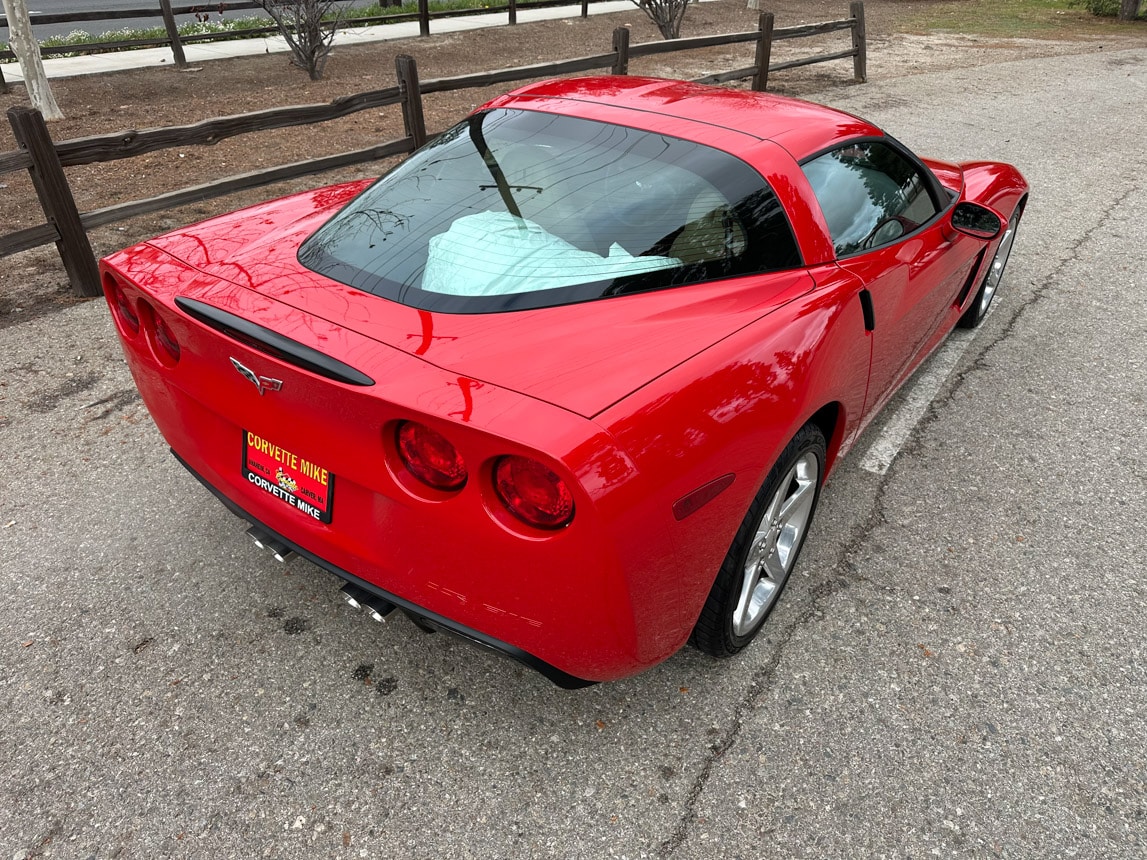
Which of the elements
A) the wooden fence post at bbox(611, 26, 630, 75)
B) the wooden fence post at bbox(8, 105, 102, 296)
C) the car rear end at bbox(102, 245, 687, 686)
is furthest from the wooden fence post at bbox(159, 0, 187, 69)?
the car rear end at bbox(102, 245, 687, 686)

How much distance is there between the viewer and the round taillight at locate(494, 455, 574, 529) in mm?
1689

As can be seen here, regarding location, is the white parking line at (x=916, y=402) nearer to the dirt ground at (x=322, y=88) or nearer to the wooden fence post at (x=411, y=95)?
the wooden fence post at (x=411, y=95)

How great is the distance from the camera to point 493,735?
225 centimetres

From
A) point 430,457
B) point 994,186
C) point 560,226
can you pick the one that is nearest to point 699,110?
point 560,226

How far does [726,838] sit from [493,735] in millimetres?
666

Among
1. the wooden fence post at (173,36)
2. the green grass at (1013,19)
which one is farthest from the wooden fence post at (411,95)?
the green grass at (1013,19)

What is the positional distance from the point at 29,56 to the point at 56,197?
5658 millimetres

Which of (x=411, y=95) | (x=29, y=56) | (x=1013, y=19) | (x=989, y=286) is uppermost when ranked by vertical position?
(x=29, y=56)

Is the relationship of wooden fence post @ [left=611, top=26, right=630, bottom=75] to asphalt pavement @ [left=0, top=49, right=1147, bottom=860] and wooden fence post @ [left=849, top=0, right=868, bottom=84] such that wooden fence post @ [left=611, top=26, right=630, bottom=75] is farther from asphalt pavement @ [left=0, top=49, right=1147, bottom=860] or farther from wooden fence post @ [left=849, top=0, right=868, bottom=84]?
asphalt pavement @ [left=0, top=49, right=1147, bottom=860]

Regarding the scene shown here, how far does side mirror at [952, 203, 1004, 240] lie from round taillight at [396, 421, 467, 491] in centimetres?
241

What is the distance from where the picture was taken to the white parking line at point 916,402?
11.6ft

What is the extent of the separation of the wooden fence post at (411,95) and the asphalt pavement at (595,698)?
4.06 meters

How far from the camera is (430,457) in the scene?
1.82 metres

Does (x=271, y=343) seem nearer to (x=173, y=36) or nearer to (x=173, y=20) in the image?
(x=173, y=36)
